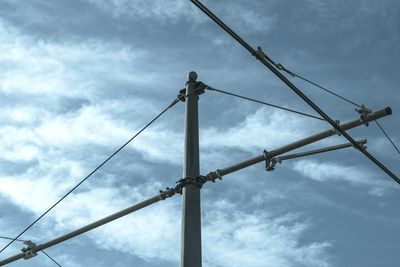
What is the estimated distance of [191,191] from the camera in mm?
10125

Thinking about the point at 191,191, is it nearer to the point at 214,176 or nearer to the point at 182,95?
the point at 214,176

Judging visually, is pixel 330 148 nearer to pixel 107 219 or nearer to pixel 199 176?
pixel 199 176

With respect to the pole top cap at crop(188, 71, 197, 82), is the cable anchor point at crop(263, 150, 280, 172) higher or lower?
lower

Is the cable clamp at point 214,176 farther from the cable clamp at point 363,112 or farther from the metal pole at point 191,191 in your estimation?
the cable clamp at point 363,112

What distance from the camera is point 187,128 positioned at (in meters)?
10.7

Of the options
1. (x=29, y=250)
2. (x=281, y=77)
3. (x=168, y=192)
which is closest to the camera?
(x=281, y=77)

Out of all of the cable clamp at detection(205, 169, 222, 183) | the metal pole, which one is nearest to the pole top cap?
the metal pole

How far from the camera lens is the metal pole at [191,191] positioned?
9.58m

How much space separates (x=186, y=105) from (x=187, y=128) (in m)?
0.50

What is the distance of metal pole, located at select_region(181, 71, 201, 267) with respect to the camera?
31.4 ft

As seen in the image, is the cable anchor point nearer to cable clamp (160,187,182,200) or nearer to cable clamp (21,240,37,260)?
cable clamp (160,187,182,200)

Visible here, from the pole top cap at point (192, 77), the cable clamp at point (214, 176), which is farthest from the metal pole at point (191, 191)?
the cable clamp at point (214, 176)

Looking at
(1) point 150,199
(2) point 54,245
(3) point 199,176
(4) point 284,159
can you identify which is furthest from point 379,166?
(2) point 54,245

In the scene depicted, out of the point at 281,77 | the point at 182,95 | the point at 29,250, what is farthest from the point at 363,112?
the point at 29,250
